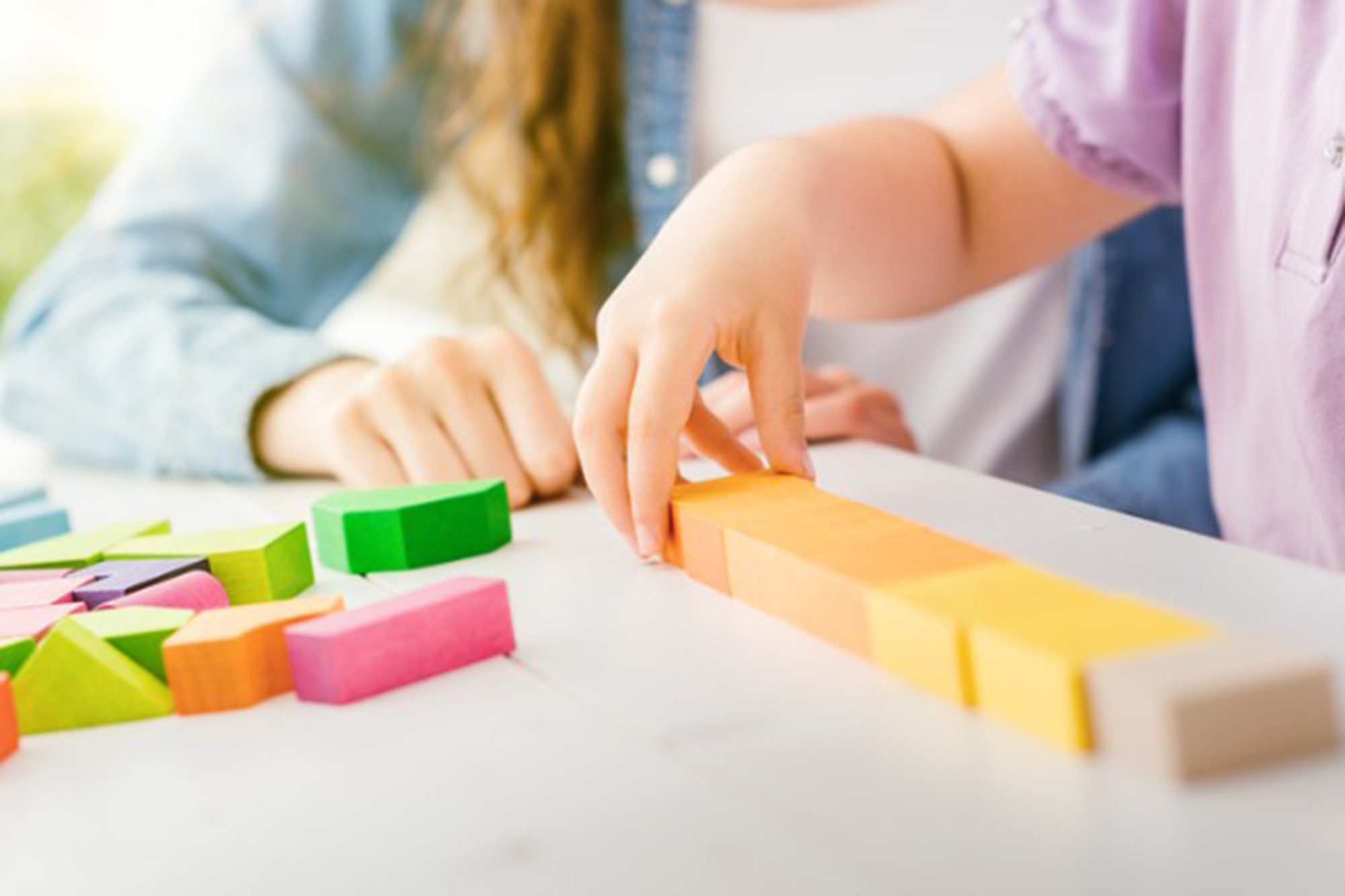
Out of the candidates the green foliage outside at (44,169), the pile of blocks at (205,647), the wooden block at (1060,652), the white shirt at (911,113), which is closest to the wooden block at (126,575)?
the pile of blocks at (205,647)

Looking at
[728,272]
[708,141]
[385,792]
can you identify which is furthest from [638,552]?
[708,141]

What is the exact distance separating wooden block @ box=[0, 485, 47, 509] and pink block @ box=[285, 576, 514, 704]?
0.38 meters

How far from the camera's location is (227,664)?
0.49 meters

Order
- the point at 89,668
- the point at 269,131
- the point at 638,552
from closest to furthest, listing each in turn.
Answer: the point at 89,668, the point at 638,552, the point at 269,131

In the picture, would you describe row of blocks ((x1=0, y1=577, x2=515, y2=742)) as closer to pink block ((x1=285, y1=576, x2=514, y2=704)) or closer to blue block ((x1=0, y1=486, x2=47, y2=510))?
pink block ((x1=285, y1=576, x2=514, y2=704))

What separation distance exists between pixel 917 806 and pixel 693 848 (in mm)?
55

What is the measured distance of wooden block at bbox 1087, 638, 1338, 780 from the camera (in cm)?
36

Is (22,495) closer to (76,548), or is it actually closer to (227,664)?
(76,548)

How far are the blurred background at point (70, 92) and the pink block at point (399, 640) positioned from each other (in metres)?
2.79

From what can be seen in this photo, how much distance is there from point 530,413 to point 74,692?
0.31 m

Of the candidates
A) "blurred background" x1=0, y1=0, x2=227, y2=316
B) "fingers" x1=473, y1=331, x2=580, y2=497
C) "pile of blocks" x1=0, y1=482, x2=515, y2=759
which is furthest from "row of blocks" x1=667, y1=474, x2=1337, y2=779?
"blurred background" x1=0, y1=0, x2=227, y2=316

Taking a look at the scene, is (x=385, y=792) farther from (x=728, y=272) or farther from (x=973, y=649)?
(x=728, y=272)

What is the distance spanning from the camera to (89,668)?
0.49 meters

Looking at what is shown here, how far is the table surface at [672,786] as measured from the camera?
35 cm
